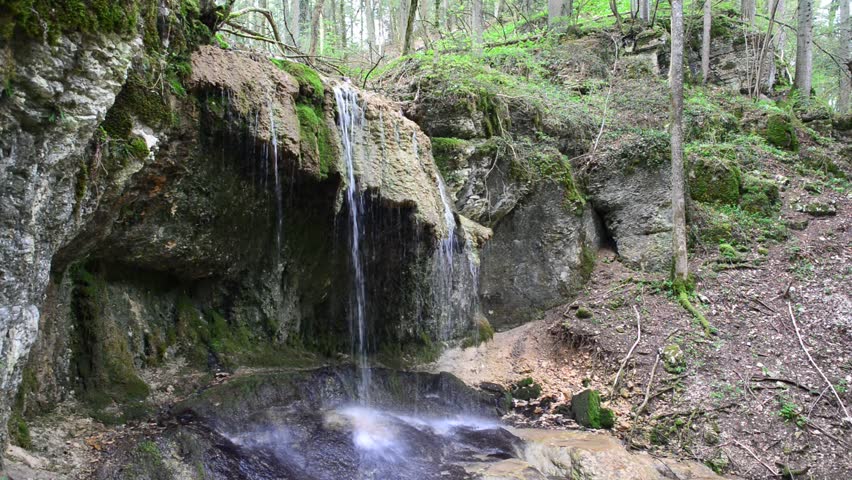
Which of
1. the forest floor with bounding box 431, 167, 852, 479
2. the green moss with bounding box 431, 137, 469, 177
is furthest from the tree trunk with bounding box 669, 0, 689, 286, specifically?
the green moss with bounding box 431, 137, 469, 177

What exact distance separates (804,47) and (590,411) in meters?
14.4

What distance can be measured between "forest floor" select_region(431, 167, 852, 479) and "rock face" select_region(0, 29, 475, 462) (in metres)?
2.39

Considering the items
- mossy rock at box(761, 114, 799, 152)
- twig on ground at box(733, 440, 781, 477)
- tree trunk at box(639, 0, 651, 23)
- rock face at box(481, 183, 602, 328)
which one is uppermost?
tree trunk at box(639, 0, 651, 23)

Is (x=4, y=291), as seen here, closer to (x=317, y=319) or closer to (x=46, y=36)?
(x=46, y=36)

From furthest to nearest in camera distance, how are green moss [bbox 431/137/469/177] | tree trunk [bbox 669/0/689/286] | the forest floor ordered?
green moss [bbox 431/137/469/177] < tree trunk [bbox 669/0/689/286] < the forest floor

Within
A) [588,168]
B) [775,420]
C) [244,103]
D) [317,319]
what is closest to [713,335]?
[775,420]

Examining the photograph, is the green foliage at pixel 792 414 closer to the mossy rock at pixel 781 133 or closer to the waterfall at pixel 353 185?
the waterfall at pixel 353 185

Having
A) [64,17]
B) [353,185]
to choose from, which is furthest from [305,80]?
[64,17]

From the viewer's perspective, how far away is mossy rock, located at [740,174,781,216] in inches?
436

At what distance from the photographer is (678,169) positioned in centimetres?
977

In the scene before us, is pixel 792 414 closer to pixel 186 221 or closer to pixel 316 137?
pixel 316 137

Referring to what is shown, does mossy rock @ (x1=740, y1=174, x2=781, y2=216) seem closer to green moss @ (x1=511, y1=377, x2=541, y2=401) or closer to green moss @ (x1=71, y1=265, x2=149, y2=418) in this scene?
green moss @ (x1=511, y1=377, x2=541, y2=401)

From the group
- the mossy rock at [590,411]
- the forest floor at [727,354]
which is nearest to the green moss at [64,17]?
the forest floor at [727,354]

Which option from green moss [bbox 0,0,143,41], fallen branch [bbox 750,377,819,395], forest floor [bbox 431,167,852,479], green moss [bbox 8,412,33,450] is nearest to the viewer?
green moss [bbox 0,0,143,41]
